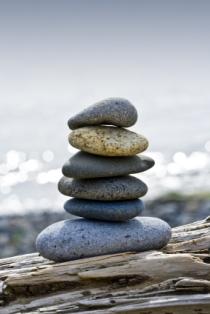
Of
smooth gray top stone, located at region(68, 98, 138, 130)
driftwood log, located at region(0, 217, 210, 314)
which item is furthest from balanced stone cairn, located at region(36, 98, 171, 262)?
driftwood log, located at region(0, 217, 210, 314)

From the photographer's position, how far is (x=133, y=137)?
538 cm

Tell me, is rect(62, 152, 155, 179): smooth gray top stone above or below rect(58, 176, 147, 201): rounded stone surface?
above

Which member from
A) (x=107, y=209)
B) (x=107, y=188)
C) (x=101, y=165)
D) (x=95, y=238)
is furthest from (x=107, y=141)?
(x=95, y=238)

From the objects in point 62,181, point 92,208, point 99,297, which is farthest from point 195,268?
point 62,181

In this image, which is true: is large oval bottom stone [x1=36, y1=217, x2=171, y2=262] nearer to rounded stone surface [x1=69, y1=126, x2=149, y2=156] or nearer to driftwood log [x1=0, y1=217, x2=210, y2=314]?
driftwood log [x1=0, y1=217, x2=210, y2=314]

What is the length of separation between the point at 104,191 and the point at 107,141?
40cm

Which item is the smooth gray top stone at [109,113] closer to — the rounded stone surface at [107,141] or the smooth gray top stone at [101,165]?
the rounded stone surface at [107,141]

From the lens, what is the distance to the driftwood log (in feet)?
14.8

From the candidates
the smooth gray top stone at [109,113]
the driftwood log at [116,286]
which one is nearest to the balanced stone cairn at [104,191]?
the smooth gray top stone at [109,113]

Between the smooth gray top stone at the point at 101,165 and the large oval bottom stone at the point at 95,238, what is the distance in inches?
15.8

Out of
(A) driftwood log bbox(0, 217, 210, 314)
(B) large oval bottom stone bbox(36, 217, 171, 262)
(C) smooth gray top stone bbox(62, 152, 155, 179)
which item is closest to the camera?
(A) driftwood log bbox(0, 217, 210, 314)

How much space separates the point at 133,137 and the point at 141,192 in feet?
1.49

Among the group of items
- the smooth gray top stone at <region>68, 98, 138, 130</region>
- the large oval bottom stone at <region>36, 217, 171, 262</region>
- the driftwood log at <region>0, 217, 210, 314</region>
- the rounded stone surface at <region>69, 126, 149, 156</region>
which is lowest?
the driftwood log at <region>0, 217, 210, 314</region>

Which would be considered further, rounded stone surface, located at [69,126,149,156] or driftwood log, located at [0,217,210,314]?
rounded stone surface, located at [69,126,149,156]
